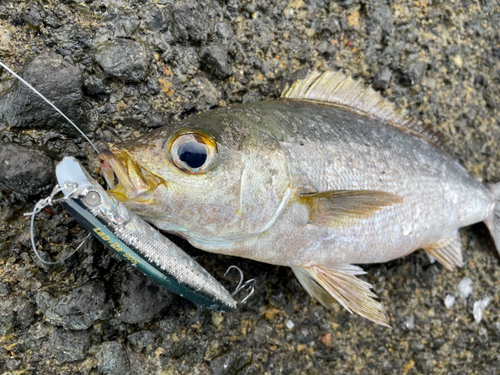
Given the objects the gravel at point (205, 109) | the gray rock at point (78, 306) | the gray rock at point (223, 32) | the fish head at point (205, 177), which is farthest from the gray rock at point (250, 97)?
the gray rock at point (78, 306)

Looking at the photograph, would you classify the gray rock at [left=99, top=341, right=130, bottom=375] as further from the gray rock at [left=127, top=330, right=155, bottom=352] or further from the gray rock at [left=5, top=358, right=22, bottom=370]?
the gray rock at [left=5, top=358, right=22, bottom=370]

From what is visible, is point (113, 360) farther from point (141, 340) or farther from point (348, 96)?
point (348, 96)

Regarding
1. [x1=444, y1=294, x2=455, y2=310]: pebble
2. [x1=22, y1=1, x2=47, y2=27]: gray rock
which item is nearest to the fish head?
[x1=22, y1=1, x2=47, y2=27]: gray rock

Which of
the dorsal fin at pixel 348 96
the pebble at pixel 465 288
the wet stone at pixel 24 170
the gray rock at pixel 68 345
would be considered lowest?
the gray rock at pixel 68 345

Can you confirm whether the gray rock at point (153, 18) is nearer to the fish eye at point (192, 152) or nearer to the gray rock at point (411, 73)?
the fish eye at point (192, 152)

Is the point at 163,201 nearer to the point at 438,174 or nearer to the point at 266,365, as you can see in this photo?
the point at 266,365

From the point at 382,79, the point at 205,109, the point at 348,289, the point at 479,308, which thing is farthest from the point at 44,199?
the point at 479,308

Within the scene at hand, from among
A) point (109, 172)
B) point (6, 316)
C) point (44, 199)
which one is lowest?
point (6, 316)

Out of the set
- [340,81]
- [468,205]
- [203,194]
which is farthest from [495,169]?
[203,194]
